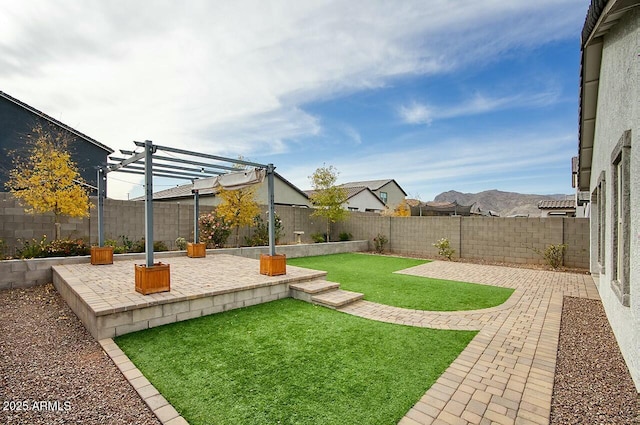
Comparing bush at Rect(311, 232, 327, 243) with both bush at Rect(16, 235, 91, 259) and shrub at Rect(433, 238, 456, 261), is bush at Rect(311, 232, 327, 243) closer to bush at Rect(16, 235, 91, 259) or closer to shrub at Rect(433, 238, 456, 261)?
shrub at Rect(433, 238, 456, 261)

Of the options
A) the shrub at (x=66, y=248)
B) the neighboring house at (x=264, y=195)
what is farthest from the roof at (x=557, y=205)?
the shrub at (x=66, y=248)

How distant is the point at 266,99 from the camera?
34.2 feet

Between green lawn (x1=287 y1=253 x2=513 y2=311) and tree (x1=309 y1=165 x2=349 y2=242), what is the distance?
196 inches

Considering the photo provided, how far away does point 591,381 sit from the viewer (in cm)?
302

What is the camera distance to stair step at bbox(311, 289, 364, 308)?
5.55 metres

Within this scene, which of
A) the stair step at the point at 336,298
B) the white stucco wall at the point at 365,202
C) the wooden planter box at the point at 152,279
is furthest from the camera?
the white stucco wall at the point at 365,202

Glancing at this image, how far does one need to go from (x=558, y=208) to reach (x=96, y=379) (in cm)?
2854

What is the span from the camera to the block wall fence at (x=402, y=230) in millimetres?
8281

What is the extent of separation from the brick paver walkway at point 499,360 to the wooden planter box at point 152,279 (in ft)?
10.4

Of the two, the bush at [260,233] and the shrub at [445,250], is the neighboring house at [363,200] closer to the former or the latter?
the bush at [260,233]

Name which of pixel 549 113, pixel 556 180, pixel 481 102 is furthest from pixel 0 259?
pixel 556 180

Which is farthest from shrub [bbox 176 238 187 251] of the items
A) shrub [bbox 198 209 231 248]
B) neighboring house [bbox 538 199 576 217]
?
neighboring house [bbox 538 199 576 217]

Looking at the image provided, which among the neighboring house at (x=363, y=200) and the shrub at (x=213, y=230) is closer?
the shrub at (x=213, y=230)

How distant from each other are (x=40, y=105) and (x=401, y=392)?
724 inches
